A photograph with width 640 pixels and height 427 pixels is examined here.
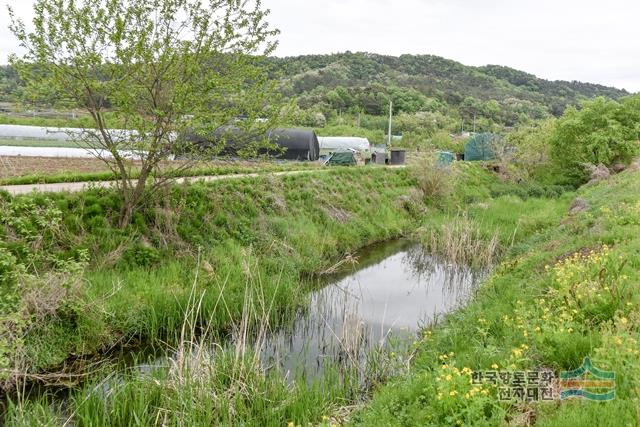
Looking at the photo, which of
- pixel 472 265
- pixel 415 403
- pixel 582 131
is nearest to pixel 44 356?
pixel 415 403

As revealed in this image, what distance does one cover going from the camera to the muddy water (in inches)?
285

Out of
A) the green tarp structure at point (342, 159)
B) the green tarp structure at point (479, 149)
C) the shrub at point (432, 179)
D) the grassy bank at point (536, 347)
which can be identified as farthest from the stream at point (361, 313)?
the green tarp structure at point (479, 149)

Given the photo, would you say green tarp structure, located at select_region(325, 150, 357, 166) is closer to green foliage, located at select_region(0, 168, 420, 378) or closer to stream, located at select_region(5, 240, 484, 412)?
green foliage, located at select_region(0, 168, 420, 378)

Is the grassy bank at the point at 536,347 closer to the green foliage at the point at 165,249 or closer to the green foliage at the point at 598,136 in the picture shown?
the green foliage at the point at 165,249

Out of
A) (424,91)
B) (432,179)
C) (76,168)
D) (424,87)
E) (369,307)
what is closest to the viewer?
(369,307)

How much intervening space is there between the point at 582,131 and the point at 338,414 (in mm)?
28727

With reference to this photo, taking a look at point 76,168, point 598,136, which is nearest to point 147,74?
point 76,168

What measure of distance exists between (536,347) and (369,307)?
17.5 ft

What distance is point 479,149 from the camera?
35.2m

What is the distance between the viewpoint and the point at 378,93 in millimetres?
70688

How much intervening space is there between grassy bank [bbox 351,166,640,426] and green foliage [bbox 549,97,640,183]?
71.3 ft

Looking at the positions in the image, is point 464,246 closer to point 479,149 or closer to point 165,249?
point 165,249

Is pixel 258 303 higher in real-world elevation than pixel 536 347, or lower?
lower

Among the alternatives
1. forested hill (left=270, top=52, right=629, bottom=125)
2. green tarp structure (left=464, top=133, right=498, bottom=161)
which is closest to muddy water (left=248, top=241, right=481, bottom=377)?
green tarp structure (left=464, top=133, right=498, bottom=161)
